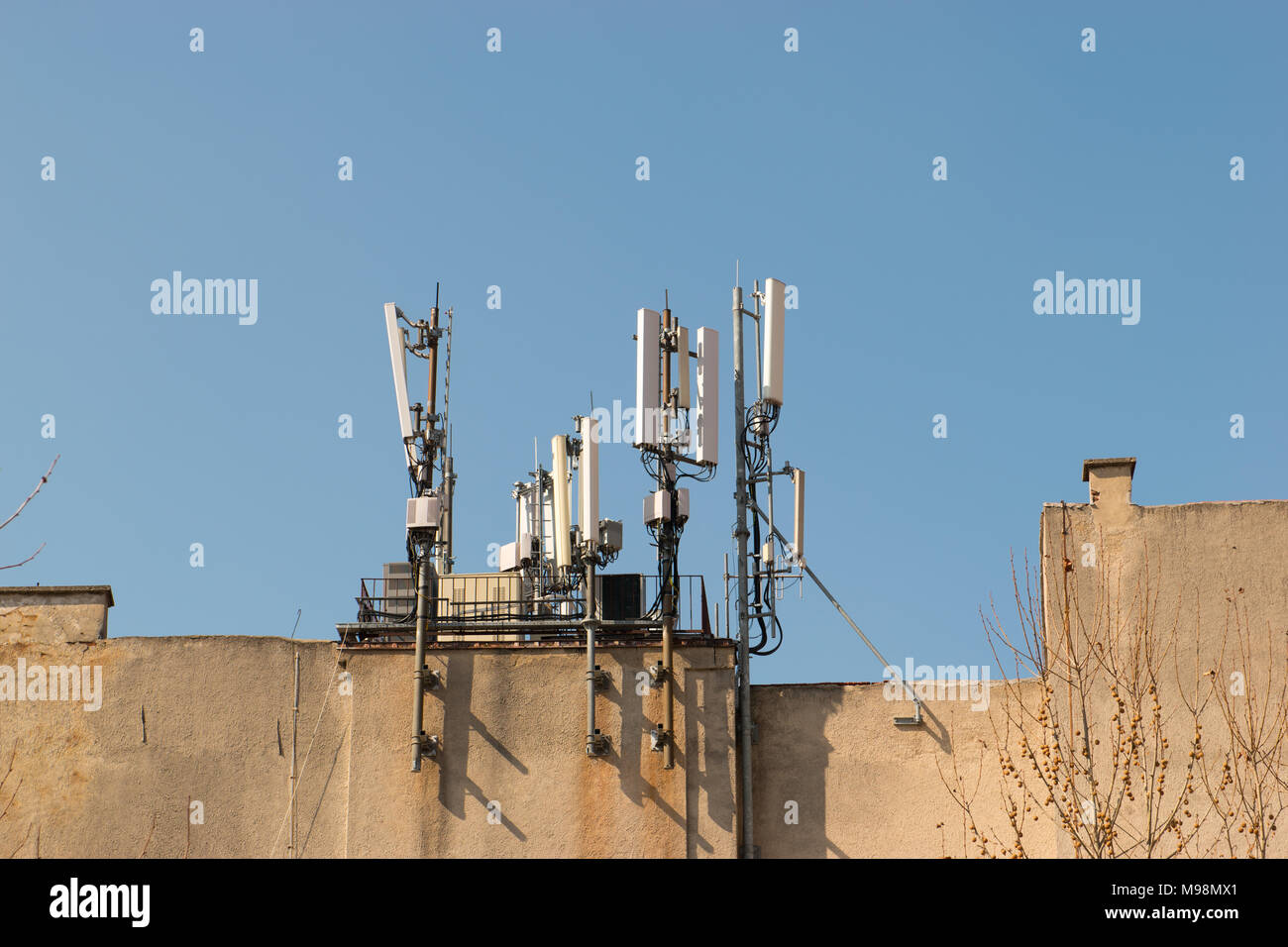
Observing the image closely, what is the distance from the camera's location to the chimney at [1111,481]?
22.8 meters

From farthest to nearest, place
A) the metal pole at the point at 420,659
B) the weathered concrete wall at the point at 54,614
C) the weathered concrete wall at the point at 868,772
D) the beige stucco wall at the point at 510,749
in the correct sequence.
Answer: the weathered concrete wall at the point at 54,614
the metal pole at the point at 420,659
the weathered concrete wall at the point at 868,772
the beige stucco wall at the point at 510,749

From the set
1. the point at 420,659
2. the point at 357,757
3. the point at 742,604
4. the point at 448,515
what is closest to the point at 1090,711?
the point at 742,604

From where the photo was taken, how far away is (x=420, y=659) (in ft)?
78.1

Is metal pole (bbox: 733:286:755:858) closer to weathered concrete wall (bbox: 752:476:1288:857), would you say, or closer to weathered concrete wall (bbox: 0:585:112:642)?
weathered concrete wall (bbox: 752:476:1288:857)

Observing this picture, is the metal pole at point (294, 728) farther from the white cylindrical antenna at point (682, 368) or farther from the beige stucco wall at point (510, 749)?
the white cylindrical antenna at point (682, 368)

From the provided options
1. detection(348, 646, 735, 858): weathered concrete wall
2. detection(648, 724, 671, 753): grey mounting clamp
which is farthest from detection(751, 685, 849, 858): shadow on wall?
detection(648, 724, 671, 753): grey mounting clamp

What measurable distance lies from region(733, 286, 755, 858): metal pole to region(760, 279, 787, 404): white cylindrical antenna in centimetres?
52

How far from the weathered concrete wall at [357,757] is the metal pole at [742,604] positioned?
0.22m

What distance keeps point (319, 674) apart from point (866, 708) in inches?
311

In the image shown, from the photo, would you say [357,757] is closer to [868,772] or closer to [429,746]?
[429,746]

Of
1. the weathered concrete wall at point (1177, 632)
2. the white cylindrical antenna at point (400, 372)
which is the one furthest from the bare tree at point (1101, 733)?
the white cylindrical antenna at point (400, 372)
